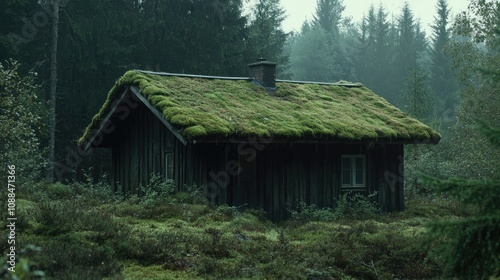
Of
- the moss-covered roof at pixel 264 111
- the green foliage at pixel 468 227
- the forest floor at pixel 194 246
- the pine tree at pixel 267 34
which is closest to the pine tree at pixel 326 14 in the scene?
the pine tree at pixel 267 34

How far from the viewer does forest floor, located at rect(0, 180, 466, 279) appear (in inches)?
389

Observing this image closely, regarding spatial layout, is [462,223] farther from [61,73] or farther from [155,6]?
[155,6]

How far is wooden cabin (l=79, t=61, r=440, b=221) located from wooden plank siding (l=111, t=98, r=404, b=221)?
3cm

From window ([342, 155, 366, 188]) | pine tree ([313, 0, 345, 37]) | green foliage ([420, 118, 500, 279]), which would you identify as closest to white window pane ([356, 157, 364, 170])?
window ([342, 155, 366, 188])

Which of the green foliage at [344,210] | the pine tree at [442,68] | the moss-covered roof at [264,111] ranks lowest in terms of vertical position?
the green foliage at [344,210]

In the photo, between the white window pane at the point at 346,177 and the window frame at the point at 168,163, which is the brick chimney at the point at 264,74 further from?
the window frame at the point at 168,163

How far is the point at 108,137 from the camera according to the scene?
23.3 meters

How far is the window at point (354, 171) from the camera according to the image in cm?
2131

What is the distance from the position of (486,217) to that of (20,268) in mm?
4039

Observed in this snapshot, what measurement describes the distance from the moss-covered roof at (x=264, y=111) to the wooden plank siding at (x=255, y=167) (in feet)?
2.80

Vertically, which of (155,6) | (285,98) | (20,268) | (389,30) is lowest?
(20,268)

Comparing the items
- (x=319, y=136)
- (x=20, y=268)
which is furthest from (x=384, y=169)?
(x=20, y=268)

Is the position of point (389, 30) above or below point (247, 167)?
above

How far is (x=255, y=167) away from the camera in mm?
18797
